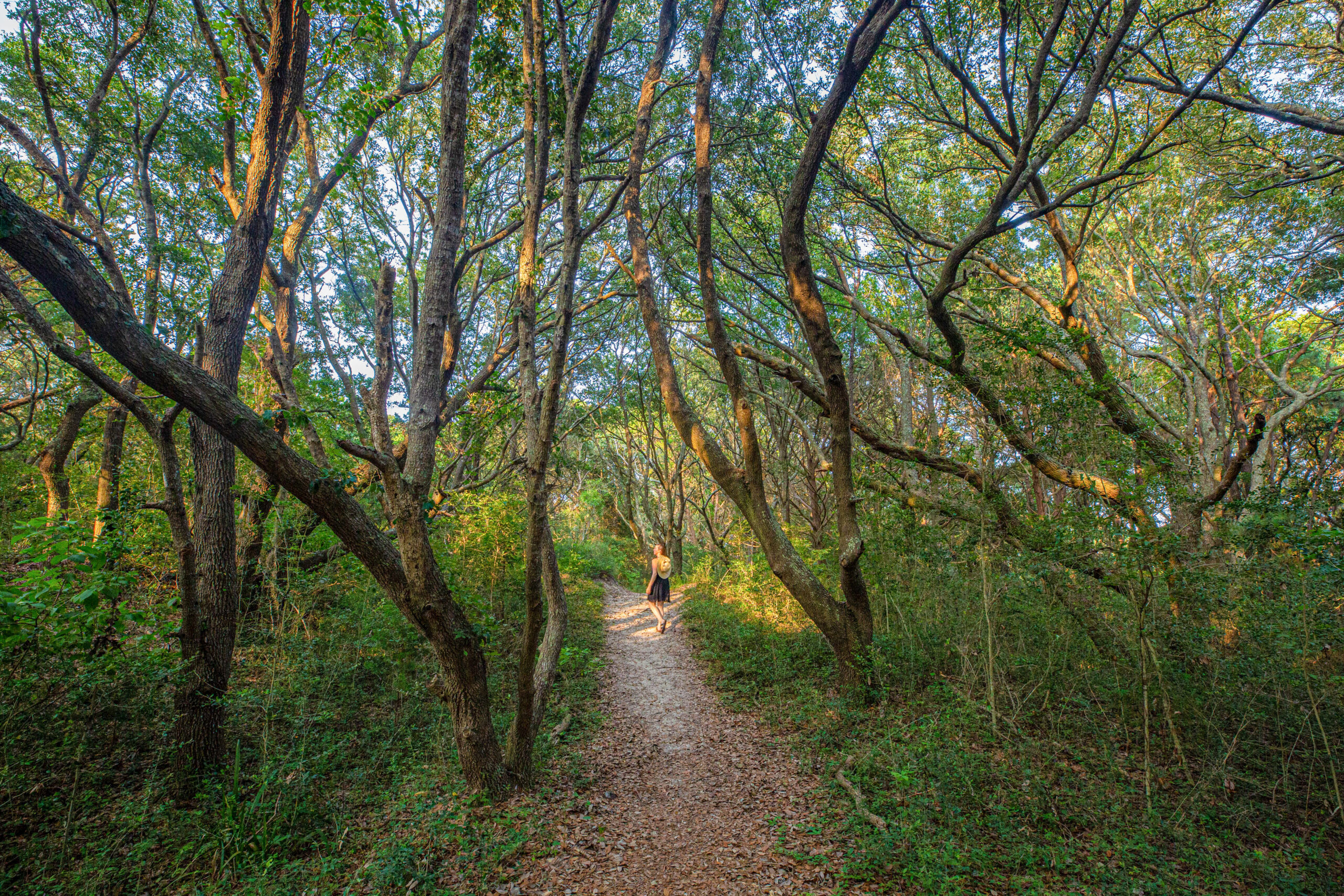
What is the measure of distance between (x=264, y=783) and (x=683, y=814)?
127 inches

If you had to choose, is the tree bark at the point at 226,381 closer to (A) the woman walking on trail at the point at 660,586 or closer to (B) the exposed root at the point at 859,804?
(B) the exposed root at the point at 859,804

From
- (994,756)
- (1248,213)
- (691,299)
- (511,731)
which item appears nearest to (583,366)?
(691,299)

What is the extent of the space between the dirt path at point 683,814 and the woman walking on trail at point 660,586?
3563 millimetres

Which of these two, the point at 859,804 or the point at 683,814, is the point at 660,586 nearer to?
the point at 683,814

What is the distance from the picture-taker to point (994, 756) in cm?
425

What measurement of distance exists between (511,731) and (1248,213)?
14.2 metres

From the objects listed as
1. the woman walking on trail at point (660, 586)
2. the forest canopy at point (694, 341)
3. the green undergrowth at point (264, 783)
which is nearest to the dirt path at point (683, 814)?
the green undergrowth at point (264, 783)

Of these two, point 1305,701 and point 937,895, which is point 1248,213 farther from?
point 937,895

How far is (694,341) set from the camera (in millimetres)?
7633

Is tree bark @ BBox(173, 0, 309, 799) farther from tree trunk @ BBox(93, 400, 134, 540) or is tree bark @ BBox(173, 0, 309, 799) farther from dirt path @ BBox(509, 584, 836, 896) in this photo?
tree trunk @ BBox(93, 400, 134, 540)

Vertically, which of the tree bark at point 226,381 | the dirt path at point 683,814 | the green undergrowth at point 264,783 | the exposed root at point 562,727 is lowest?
the dirt path at point 683,814

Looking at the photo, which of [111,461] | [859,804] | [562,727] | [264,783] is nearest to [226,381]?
[264,783]

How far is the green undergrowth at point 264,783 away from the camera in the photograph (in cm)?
336

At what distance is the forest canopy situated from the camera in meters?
3.90
